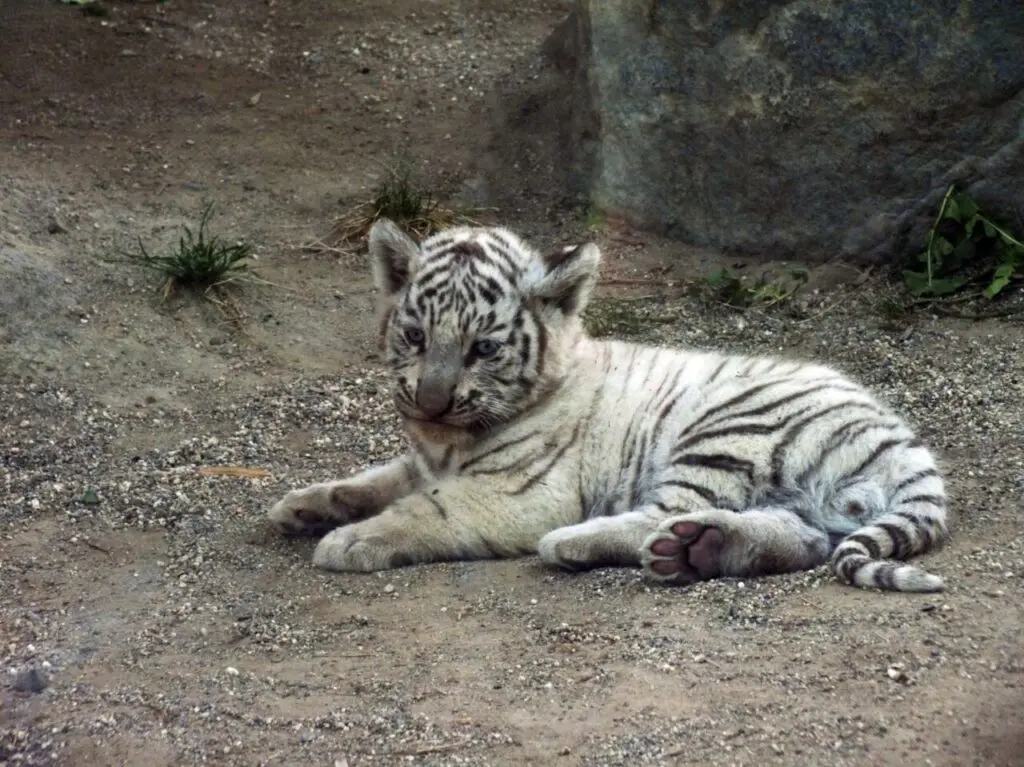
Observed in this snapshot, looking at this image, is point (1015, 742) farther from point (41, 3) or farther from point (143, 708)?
point (41, 3)

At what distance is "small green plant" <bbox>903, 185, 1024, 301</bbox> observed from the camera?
6.80 meters

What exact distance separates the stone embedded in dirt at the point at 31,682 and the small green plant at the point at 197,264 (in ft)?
11.4

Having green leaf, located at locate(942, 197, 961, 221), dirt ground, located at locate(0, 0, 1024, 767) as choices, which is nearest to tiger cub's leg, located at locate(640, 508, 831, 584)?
dirt ground, located at locate(0, 0, 1024, 767)

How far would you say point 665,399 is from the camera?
17.1ft

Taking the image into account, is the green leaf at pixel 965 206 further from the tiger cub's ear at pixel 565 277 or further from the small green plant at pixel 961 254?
the tiger cub's ear at pixel 565 277

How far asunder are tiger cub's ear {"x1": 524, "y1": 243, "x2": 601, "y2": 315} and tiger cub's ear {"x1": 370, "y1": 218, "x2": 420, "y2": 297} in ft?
1.52

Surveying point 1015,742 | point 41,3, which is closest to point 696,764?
point 1015,742

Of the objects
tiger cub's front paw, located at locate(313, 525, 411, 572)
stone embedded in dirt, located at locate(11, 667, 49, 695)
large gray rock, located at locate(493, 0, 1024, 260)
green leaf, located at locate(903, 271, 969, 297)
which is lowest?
stone embedded in dirt, located at locate(11, 667, 49, 695)

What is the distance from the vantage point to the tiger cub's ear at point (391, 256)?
5.19 metres

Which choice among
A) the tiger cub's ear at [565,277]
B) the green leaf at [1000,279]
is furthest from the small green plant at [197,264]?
the green leaf at [1000,279]

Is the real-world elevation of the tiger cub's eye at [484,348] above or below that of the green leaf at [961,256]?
below

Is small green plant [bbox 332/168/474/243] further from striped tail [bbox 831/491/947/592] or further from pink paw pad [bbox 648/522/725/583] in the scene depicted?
striped tail [bbox 831/491/947/592]

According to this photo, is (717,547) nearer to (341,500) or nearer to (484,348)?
(484,348)

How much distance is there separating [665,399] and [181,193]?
13.5 ft
